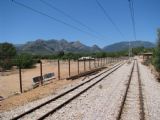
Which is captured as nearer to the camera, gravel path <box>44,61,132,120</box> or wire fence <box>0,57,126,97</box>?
gravel path <box>44,61,132,120</box>

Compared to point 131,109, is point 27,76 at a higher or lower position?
lower

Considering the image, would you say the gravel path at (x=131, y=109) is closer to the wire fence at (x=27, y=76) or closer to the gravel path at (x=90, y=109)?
the gravel path at (x=90, y=109)

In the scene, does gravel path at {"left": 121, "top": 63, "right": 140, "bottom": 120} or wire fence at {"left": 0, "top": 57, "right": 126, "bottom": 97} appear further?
wire fence at {"left": 0, "top": 57, "right": 126, "bottom": 97}

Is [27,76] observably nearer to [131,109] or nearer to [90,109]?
[90,109]

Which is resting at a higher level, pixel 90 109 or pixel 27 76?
pixel 90 109

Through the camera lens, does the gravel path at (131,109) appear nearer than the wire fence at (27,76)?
Yes

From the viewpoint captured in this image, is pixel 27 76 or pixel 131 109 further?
pixel 27 76

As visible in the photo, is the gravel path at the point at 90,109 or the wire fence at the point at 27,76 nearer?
the gravel path at the point at 90,109

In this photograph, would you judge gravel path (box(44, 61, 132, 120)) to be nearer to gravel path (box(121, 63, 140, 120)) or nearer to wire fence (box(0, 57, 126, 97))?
gravel path (box(121, 63, 140, 120))

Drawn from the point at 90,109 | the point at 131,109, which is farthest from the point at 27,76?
the point at 131,109

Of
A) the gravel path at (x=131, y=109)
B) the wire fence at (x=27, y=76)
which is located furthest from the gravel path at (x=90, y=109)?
the wire fence at (x=27, y=76)

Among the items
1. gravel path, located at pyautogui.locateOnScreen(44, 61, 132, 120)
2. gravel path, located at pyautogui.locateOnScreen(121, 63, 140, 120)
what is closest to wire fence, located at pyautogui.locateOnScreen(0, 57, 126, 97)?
gravel path, located at pyautogui.locateOnScreen(44, 61, 132, 120)

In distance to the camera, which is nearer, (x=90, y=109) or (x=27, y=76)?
(x=90, y=109)

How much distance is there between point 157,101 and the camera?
15.6m
